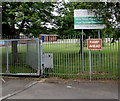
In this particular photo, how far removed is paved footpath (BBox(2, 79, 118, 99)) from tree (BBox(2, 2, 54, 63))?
2777 millimetres

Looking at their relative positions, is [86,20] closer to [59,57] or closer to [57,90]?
[59,57]

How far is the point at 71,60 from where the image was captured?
29.1ft

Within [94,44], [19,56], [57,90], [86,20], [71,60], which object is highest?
[86,20]

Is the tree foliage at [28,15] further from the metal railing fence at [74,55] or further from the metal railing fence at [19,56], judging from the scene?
the metal railing fence at [74,55]

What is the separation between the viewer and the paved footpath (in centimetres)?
550

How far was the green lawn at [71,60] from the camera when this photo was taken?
7.98 meters

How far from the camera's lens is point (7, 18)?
35.3 feet

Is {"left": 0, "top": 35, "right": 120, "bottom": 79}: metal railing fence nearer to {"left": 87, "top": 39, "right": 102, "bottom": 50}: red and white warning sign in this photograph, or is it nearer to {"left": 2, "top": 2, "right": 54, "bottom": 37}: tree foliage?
{"left": 87, "top": 39, "right": 102, "bottom": 50}: red and white warning sign

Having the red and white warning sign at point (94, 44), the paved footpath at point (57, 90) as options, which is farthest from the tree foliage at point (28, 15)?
the paved footpath at point (57, 90)

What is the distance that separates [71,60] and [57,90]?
2941 mm

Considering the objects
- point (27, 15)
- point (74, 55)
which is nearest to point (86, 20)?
point (74, 55)

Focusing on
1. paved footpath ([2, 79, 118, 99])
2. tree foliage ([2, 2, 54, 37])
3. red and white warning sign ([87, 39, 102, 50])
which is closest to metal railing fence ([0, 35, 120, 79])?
red and white warning sign ([87, 39, 102, 50])

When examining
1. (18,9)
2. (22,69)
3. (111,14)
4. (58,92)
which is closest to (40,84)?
(58,92)

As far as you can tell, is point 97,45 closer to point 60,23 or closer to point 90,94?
point 90,94
